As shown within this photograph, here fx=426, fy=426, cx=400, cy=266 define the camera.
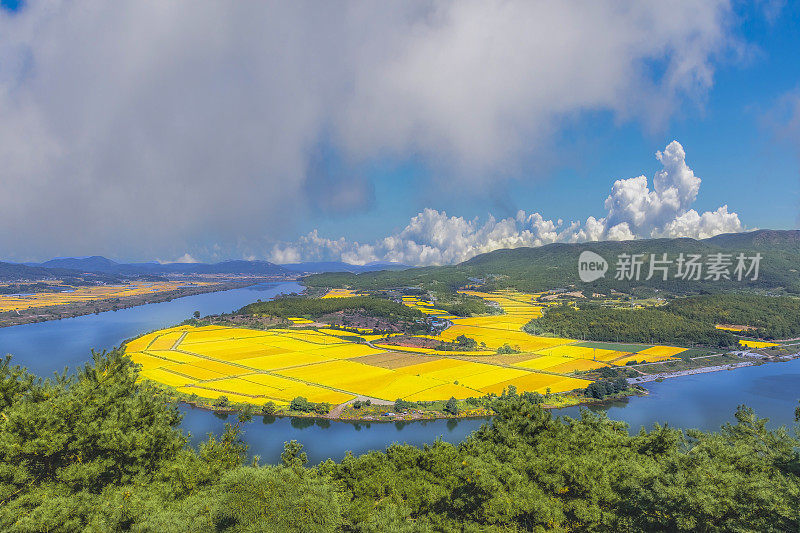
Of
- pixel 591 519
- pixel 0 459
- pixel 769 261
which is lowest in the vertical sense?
pixel 591 519

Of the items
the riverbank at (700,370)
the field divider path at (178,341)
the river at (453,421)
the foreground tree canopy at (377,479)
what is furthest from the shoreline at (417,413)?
the field divider path at (178,341)

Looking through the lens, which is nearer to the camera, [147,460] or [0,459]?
[0,459]

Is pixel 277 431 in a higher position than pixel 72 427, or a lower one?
lower

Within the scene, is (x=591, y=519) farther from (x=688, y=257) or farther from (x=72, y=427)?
(x=688, y=257)

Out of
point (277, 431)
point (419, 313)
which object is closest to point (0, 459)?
point (277, 431)

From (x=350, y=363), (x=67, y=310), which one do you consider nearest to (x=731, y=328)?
(x=350, y=363)

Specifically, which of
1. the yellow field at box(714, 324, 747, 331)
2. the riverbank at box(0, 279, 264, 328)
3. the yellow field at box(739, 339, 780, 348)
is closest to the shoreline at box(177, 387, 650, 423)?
the yellow field at box(739, 339, 780, 348)

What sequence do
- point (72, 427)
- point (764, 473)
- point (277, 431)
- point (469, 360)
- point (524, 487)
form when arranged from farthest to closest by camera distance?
point (469, 360)
point (277, 431)
point (72, 427)
point (524, 487)
point (764, 473)
